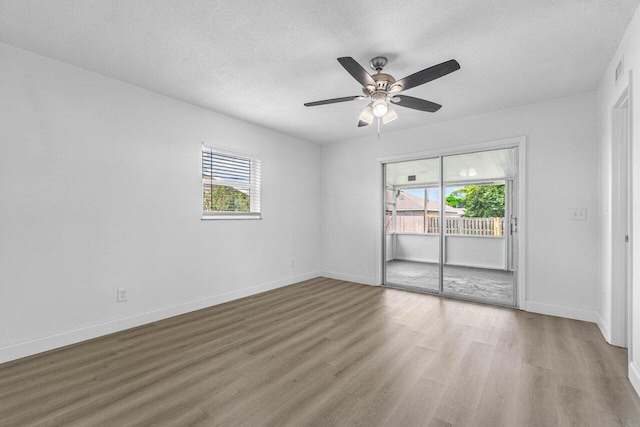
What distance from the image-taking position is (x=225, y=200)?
13.5ft

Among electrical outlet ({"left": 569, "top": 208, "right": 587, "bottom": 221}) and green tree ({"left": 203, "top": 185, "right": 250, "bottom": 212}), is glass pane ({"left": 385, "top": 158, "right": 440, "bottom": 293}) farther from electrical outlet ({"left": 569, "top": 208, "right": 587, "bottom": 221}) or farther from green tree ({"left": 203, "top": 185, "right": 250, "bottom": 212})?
green tree ({"left": 203, "top": 185, "right": 250, "bottom": 212})

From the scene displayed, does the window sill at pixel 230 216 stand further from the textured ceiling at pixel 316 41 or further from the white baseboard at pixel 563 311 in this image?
the white baseboard at pixel 563 311

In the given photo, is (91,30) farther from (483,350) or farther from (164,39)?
(483,350)

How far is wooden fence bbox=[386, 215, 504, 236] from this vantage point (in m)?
5.20

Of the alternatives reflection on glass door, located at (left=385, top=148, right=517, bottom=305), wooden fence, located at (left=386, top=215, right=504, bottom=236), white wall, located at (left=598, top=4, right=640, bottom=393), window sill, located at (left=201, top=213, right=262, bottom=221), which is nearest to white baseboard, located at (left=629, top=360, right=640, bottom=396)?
white wall, located at (left=598, top=4, right=640, bottom=393)

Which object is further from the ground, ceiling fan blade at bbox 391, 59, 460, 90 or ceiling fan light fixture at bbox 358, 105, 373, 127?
ceiling fan blade at bbox 391, 59, 460, 90

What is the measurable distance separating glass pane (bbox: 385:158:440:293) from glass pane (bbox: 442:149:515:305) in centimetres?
36

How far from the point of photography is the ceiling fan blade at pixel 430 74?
82.3 inches

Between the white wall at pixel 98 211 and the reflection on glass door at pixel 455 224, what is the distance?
3055mm

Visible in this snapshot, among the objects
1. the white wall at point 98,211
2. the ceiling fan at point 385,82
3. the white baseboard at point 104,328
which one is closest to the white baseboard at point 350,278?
the white baseboard at point 104,328

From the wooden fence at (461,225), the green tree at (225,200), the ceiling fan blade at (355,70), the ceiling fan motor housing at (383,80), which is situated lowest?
the wooden fence at (461,225)

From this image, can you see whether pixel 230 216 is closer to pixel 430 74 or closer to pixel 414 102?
pixel 414 102

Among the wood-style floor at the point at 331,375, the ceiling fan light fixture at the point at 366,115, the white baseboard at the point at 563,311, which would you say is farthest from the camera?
the white baseboard at the point at 563,311

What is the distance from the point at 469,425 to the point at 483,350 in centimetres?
111
